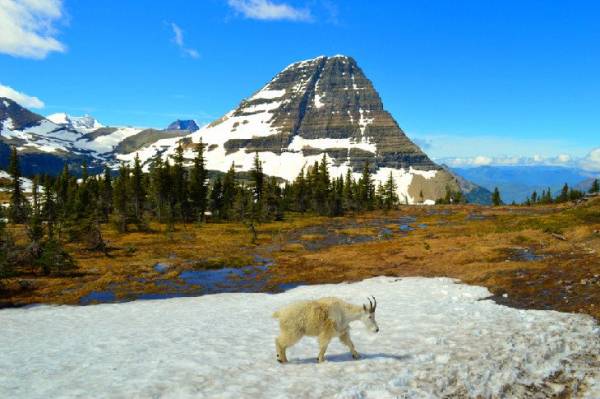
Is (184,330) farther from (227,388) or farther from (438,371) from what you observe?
(438,371)

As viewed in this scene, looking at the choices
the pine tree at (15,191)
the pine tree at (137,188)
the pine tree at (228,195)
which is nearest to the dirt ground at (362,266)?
the pine tree at (15,191)

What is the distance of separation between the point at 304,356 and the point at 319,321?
72.8 inches

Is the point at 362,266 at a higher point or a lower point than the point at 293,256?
higher

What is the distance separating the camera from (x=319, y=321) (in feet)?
40.4

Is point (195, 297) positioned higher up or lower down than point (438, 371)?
lower down

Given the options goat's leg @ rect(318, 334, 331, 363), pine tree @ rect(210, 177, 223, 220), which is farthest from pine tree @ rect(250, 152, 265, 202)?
goat's leg @ rect(318, 334, 331, 363)

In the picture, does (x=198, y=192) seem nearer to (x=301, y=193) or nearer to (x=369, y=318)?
(x=301, y=193)

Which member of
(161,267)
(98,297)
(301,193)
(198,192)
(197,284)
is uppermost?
→ (198,192)

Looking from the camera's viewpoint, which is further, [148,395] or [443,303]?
[443,303]

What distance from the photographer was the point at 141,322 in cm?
2012

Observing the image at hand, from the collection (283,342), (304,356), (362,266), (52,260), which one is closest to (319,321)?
(283,342)

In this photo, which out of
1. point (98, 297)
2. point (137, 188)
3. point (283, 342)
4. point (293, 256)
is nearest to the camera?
point (283, 342)

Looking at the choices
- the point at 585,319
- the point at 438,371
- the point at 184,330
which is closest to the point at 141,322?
the point at 184,330

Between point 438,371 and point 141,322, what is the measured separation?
47.8ft
